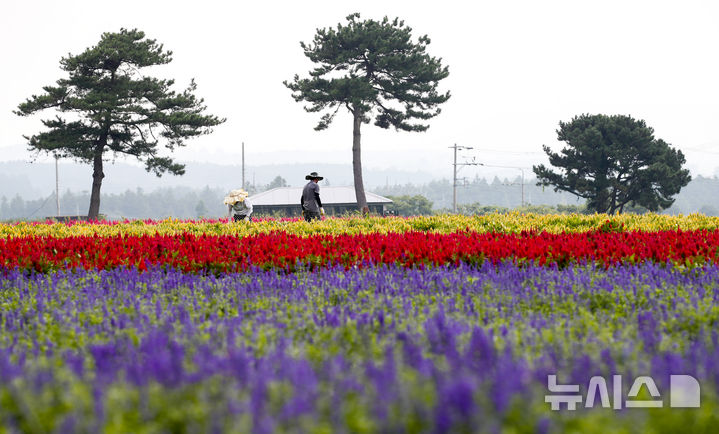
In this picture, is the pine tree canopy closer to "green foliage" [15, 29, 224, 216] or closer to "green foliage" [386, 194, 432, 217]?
"green foliage" [15, 29, 224, 216]

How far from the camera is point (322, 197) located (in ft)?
266

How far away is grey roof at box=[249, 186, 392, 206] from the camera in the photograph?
7888 cm

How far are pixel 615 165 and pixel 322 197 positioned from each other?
37.7 metres

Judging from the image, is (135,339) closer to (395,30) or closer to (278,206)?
(395,30)

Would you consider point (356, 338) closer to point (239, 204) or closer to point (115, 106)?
point (239, 204)

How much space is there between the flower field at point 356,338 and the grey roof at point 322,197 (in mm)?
69631

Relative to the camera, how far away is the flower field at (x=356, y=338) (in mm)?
2350

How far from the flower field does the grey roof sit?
228ft

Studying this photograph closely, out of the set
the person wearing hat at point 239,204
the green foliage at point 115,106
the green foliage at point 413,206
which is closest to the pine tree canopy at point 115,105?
the green foliage at point 115,106

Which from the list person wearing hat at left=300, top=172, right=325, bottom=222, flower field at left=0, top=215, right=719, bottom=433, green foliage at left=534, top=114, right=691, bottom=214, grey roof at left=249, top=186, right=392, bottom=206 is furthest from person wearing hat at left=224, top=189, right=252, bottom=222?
grey roof at left=249, top=186, right=392, bottom=206

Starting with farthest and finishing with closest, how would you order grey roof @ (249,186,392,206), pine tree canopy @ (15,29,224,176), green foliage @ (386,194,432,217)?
green foliage @ (386,194,432,217), grey roof @ (249,186,392,206), pine tree canopy @ (15,29,224,176)

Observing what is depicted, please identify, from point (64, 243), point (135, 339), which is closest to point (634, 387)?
point (135, 339)

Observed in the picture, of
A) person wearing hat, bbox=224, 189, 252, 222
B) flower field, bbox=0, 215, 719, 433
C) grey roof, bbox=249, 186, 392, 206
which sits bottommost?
flower field, bbox=0, 215, 719, 433

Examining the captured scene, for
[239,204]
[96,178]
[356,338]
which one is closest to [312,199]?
[239,204]
